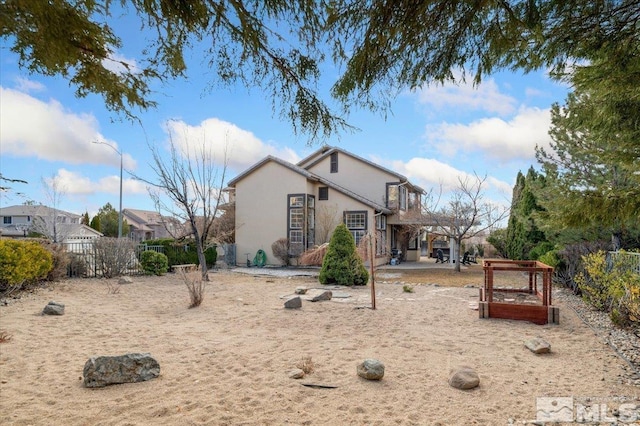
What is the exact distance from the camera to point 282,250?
2138 centimetres

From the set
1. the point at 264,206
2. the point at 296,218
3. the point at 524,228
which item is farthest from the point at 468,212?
the point at 264,206

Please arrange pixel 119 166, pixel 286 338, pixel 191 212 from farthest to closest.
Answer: pixel 119 166, pixel 191 212, pixel 286 338

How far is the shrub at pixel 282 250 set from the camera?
21.4 metres

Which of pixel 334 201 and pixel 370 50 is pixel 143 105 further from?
pixel 334 201

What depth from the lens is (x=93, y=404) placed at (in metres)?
3.78

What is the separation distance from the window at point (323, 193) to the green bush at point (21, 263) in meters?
14.6

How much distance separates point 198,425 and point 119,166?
16.8 m

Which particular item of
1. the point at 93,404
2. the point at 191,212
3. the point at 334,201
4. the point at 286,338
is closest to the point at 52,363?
the point at 93,404

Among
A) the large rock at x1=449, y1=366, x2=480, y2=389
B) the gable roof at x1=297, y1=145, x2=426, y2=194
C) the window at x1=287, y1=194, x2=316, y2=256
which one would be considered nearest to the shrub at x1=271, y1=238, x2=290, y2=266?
the window at x1=287, y1=194, x2=316, y2=256

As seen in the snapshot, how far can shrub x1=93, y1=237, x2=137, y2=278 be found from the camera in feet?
46.3

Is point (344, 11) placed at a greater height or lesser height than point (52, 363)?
greater

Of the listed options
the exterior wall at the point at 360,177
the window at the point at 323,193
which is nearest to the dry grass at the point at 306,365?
the window at the point at 323,193

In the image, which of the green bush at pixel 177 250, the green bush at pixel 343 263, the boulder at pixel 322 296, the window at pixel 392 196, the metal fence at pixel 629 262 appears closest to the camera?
the metal fence at pixel 629 262

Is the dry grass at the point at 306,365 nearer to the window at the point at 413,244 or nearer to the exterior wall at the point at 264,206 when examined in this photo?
the exterior wall at the point at 264,206
